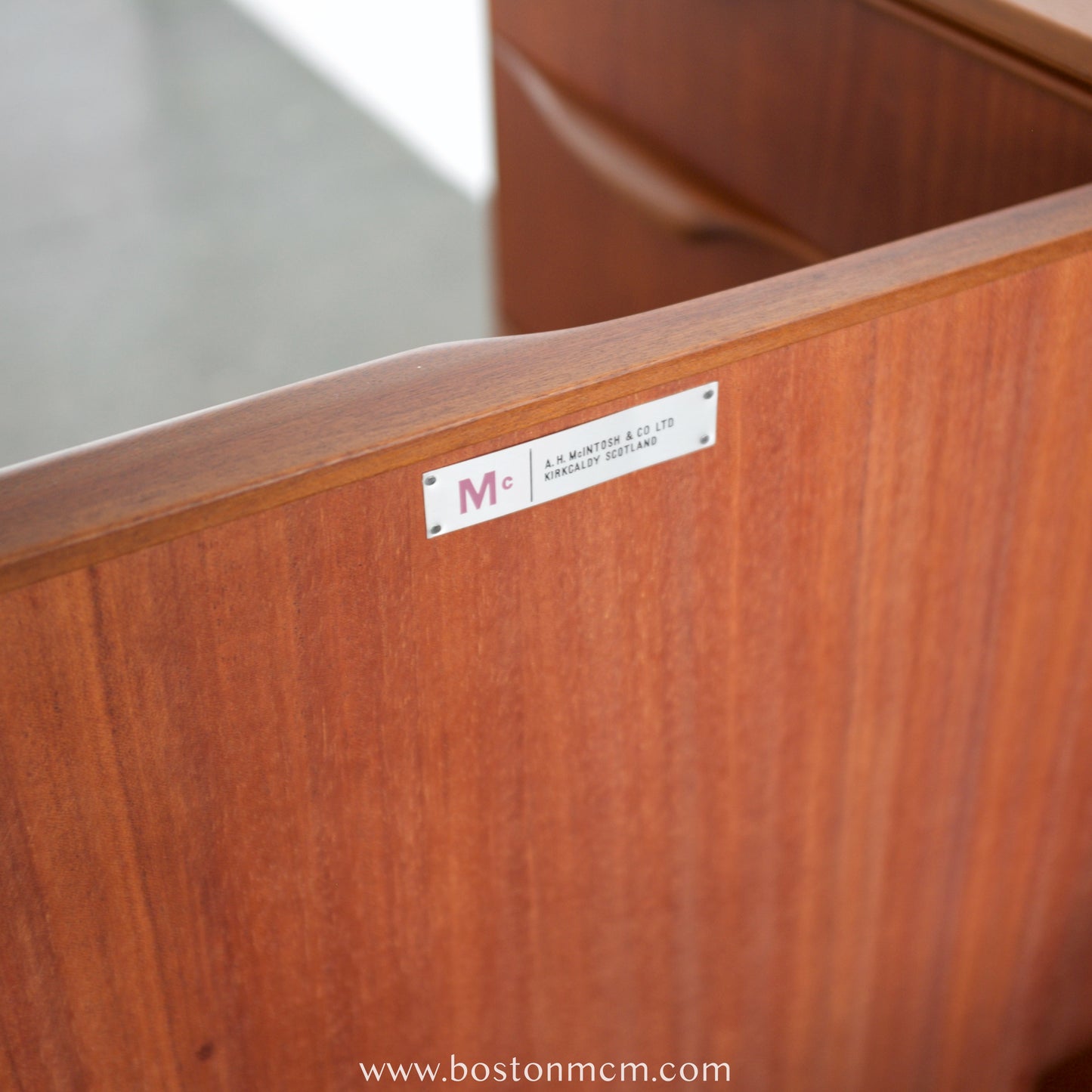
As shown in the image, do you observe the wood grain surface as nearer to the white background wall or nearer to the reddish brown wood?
the reddish brown wood

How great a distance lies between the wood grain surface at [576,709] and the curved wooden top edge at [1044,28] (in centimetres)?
14

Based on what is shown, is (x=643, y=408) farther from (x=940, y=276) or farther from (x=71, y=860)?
(x=71, y=860)

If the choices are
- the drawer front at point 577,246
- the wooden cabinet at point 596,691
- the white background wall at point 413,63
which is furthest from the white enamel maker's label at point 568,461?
the white background wall at point 413,63

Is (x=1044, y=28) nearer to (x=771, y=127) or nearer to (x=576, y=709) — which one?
(x=771, y=127)

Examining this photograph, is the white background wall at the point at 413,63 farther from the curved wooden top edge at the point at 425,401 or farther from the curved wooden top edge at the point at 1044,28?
the curved wooden top edge at the point at 425,401

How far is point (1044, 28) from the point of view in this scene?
64cm

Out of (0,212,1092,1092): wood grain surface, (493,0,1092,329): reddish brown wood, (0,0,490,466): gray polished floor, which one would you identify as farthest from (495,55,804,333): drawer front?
(0,0,490,466): gray polished floor

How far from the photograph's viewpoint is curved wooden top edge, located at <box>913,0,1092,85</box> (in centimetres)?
63

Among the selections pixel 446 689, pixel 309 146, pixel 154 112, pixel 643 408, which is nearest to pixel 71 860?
pixel 446 689

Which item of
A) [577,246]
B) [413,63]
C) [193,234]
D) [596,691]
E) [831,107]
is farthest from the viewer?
[413,63]

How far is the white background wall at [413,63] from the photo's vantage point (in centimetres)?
218

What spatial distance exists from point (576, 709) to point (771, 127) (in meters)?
0.44

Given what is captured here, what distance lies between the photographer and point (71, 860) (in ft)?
1.54

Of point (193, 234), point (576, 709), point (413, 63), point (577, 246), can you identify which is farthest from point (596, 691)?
point (413, 63)
